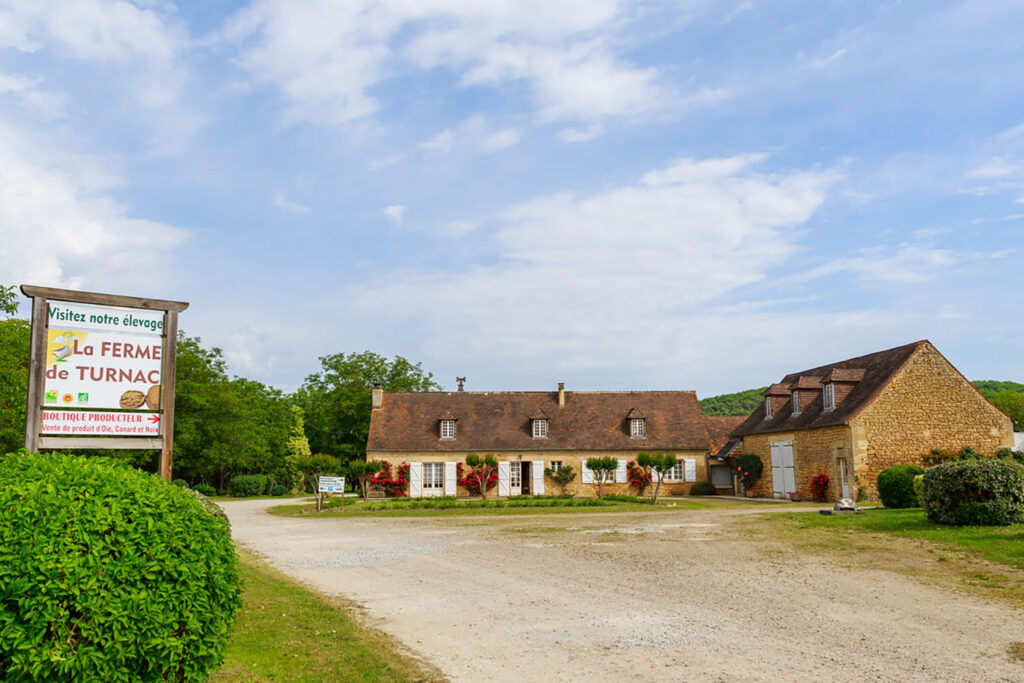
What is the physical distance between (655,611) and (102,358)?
6330mm

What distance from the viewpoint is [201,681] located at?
4559 mm

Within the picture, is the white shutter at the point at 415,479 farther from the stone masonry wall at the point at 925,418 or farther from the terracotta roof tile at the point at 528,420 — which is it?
the stone masonry wall at the point at 925,418

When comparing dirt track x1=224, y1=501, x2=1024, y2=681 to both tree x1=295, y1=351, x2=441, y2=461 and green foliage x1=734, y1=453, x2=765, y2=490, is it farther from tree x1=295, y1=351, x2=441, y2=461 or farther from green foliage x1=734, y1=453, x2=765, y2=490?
tree x1=295, y1=351, x2=441, y2=461

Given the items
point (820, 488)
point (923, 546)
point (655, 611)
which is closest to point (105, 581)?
point (655, 611)

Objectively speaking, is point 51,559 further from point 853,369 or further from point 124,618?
point 853,369

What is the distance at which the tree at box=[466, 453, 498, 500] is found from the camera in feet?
99.6

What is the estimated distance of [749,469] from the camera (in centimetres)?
3231

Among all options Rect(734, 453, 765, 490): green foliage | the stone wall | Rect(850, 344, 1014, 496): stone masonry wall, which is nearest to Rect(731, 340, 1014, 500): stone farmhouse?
Rect(850, 344, 1014, 496): stone masonry wall

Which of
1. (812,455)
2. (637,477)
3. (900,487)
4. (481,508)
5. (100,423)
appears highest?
(100,423)

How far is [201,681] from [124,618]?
808 millimetres

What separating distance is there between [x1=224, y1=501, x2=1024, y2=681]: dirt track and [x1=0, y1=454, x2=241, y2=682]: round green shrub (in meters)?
2.20

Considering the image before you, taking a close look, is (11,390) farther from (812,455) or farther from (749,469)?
(749,469)

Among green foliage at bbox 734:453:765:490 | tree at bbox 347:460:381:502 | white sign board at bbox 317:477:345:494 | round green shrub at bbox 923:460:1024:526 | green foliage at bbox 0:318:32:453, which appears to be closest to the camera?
round green shrub at bbox 923:460:1024:526

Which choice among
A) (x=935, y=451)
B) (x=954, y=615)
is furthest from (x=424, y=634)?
(x=935, y=451)
